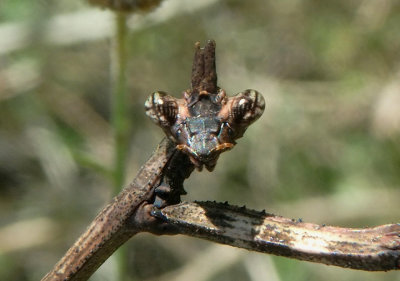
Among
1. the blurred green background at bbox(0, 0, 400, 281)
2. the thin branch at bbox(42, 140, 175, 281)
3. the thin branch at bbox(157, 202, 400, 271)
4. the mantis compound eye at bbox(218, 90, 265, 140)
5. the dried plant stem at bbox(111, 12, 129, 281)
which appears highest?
the blurred green background at bbox(0, 0, 400, 281)

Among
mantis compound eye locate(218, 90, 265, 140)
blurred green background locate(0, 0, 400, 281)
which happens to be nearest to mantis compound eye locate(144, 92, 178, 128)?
mantis compound eye locate(218, 90, 265, 140)

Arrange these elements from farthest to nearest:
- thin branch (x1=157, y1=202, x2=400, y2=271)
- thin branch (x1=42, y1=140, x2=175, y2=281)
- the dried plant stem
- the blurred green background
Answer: the blurred green background < the dried plant stem < thin branch (x1=42, y1=140, x2=175, y2=281) < thin branch (x1=157, y1=202, x2=400, y2=271)

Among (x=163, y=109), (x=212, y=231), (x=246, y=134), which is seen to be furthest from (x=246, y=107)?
(x=246, y=134)

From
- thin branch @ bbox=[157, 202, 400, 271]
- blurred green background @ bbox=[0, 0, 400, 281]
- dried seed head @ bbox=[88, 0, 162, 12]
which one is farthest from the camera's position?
blurred green background @ bbox=[0, 0, 400, 281]

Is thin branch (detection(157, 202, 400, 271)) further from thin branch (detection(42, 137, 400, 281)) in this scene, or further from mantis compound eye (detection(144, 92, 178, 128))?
mantis compound eye (detection(144, 92, 178, 128))

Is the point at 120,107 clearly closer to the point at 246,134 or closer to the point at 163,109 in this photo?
the point at 163,109

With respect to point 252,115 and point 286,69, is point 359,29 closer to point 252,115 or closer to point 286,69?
point 286,69

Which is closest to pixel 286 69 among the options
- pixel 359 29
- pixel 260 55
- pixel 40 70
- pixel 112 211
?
pixel 260 55

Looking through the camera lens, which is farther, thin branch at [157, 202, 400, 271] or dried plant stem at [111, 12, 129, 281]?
dried plant stem at [111, 12, 129, 281]
